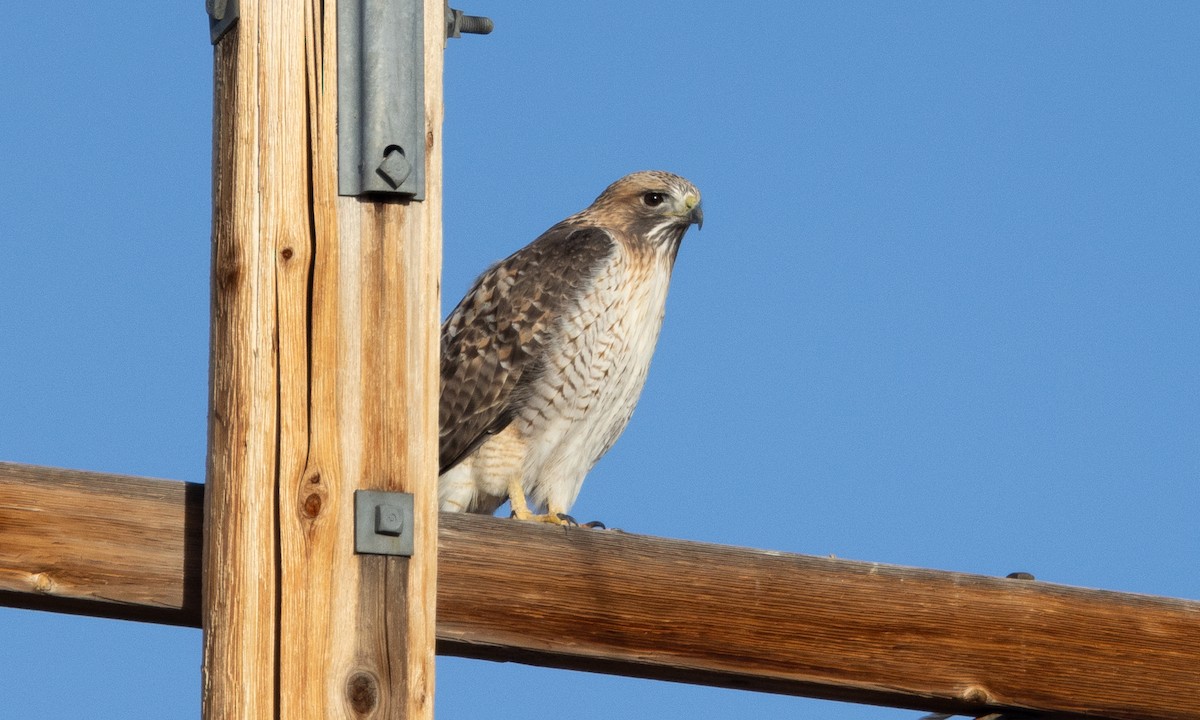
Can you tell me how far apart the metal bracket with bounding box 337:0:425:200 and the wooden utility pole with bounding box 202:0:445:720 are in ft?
0.07

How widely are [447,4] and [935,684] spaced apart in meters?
1.48

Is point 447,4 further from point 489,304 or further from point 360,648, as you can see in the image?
point 489,304

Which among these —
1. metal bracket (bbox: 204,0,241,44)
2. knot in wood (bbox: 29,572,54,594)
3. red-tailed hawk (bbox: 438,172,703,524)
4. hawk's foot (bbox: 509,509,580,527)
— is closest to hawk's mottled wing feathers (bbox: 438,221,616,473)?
red-tailed hawk (bbox: 438,172,703,524)

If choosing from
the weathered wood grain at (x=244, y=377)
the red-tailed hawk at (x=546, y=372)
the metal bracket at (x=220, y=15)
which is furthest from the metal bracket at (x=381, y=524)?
the red-tailed hawk at (x=546, y=372)

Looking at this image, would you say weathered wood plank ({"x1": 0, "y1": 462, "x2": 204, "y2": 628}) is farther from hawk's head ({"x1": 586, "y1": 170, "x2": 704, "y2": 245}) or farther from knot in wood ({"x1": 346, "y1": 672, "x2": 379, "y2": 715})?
hawk's head ({"x1": 586, "y1": 170, "x2": 704, "y2": 245})

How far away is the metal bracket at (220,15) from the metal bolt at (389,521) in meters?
0.77

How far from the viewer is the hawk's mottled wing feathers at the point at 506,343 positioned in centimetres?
610

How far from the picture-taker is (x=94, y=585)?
8.48 feet

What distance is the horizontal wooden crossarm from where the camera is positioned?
2.59m

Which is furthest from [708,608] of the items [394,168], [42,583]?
[42,583]

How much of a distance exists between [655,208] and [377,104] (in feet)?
13.6

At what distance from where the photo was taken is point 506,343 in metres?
6.17

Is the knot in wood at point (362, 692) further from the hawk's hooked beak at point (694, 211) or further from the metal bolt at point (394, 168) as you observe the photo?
the hawk's hooked beak at point (694, 211)

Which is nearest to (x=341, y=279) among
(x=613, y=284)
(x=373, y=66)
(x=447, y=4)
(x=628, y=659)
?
(x=373, y=66)
